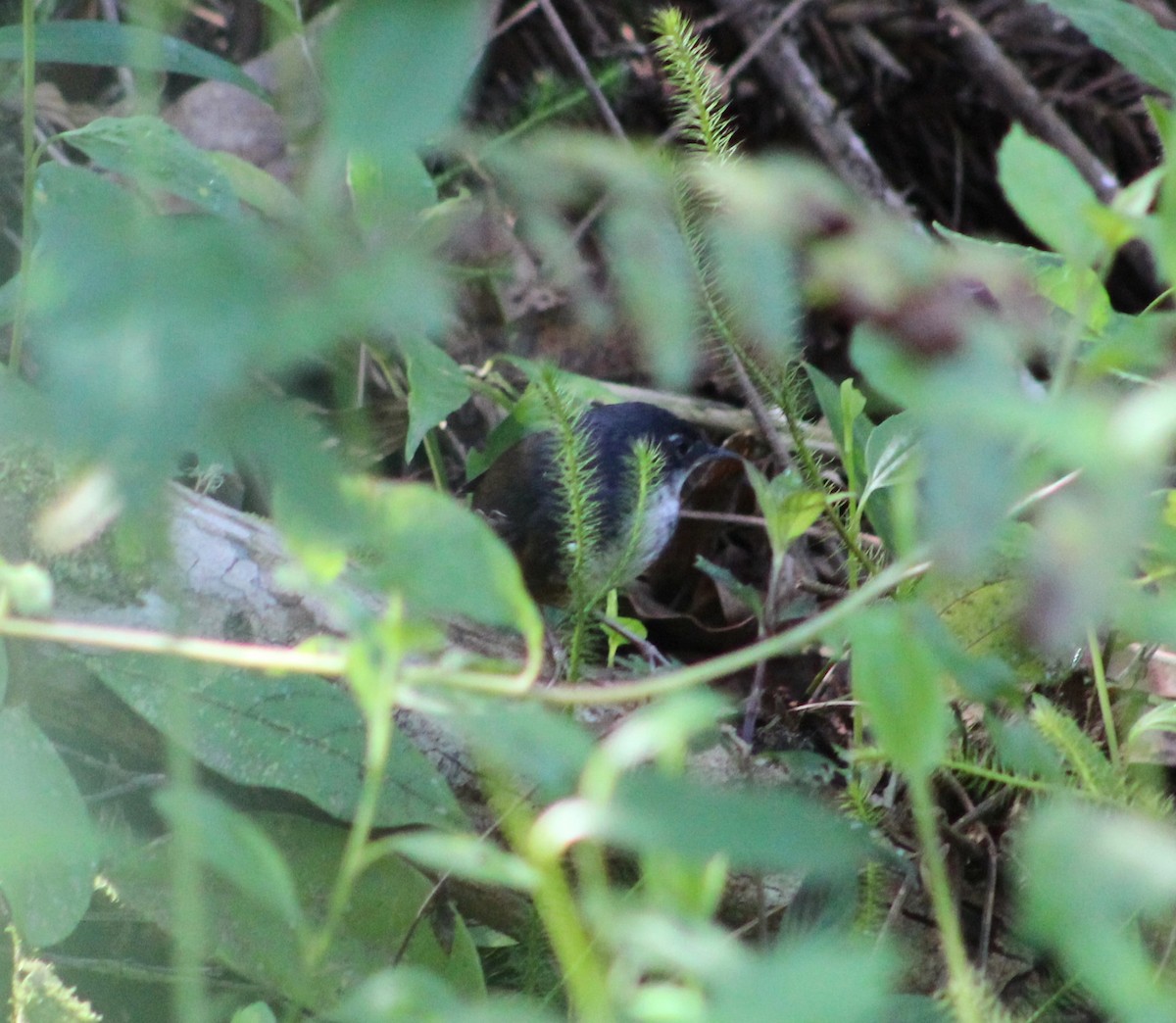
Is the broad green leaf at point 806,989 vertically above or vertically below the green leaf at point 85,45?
below

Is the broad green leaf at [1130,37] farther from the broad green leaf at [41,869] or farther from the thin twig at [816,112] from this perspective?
the thin twig at [816,112]

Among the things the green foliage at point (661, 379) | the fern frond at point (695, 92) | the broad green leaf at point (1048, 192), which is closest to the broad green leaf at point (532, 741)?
the green foliage at point (661, 379)

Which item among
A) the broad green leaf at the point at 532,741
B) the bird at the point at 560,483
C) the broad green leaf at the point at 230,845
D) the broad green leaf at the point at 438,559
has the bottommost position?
the bird at the point at 560,483

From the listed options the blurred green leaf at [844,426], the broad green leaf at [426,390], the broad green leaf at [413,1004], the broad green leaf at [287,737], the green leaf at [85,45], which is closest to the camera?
the broad green leaf at [413,1004]

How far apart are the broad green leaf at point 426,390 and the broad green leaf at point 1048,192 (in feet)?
5.84

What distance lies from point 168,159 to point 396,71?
1.43 m

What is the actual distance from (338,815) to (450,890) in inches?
11.8

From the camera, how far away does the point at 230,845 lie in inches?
34.2

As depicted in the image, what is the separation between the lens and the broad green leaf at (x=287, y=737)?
189cm

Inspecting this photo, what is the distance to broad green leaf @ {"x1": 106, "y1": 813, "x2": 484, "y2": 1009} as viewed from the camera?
184 centimetres

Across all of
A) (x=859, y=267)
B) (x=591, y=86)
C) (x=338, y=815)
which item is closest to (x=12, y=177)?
(x=591, y=86)

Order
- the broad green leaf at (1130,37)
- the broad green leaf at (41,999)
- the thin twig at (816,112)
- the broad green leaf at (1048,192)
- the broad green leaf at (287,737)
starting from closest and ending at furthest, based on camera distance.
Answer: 1. the broad green leaf at (1048,192)
2. the broad green leaf at (1130,37)
3. the broad green leaf at (41,999)
4. the broad green leaf at (287,737)
5. the thin twig at (816,112)

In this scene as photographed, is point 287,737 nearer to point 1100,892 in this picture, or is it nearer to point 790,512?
point 790,512

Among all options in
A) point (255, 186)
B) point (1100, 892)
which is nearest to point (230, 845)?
point (1100, 892)
